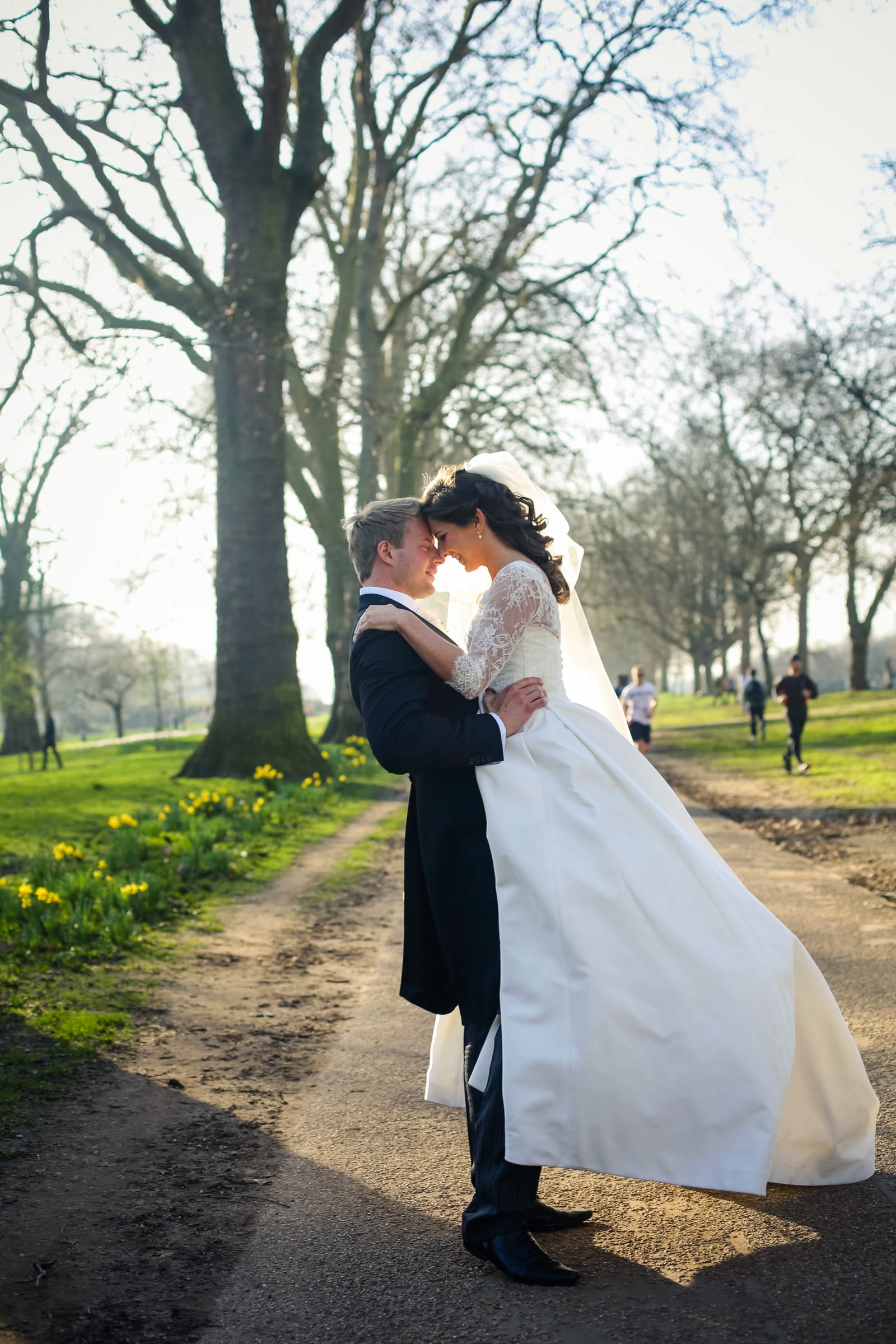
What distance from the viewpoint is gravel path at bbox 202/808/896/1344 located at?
2596mm

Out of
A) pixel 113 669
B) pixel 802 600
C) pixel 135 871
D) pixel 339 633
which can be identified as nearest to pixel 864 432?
pixel 802 600

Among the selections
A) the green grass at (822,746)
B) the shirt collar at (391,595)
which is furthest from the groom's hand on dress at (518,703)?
the green grass at (822,746)

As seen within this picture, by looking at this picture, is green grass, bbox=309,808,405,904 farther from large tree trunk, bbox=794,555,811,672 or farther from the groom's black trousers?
large tree trunk, bbox=794,555,811,672

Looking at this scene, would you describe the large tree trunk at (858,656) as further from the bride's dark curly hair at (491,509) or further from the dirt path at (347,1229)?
the bride's dark curly hair at (491,509)

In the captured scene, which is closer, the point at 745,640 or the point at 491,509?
the point at 491,509

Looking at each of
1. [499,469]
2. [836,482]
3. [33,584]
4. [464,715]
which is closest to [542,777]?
[464,715]

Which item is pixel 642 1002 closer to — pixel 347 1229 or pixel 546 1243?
pixel 546 1243

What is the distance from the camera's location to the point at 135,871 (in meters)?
8.40

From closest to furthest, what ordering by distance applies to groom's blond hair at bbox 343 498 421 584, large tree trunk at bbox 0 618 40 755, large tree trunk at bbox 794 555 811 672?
groom's blond hair at bbox 343 498 421 584, large tree trunk at bbox 0 618 40 755, large tree trunk at bbox 794 555 811 672

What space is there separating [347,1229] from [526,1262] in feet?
1.90

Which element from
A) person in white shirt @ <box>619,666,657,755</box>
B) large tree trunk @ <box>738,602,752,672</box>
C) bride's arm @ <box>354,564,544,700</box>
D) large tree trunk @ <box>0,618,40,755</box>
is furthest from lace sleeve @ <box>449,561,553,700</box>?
large tree trunk @ <box>738,602,752,672</box>

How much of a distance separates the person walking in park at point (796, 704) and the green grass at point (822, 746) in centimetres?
30

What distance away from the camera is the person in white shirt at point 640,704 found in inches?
707

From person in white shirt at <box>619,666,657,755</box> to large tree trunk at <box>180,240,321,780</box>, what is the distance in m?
5.79
